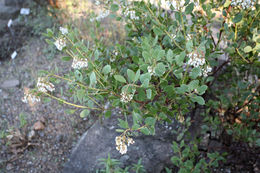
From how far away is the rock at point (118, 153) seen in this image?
2.23 metres

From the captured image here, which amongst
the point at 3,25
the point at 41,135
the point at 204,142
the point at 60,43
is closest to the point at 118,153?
the point at 204,142

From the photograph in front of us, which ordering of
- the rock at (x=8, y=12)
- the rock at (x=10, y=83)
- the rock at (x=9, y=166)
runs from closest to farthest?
the rock at (x=9, y=166) → the rock at (x=10, y=83) → the rock at (x=8, y=12)

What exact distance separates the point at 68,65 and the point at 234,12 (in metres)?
2.53

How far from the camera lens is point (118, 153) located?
2271mm

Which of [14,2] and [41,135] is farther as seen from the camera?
[14,2]

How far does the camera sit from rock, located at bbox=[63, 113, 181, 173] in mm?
2230

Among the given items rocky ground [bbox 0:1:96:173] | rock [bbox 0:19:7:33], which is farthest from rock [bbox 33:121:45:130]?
rock [bbox 0:19:7:33]

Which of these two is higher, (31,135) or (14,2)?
(14,2)

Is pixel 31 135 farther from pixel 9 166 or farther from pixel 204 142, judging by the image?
pixel 204 142

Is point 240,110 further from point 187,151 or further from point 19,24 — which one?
point 19,24

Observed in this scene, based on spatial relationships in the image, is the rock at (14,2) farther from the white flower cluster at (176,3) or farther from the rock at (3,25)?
the white flower cluster at (176,3)

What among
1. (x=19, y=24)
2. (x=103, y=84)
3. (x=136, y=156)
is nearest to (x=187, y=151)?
(x=136, y=156)

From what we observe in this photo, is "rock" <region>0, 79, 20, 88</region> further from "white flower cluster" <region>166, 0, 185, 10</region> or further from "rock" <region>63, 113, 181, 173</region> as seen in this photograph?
"white flower cluster" <region>166, 0, 185, 10</region>

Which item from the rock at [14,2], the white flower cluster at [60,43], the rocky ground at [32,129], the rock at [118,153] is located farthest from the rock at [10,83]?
the white flower cluster at [60,43]
